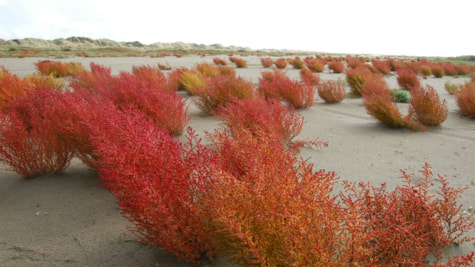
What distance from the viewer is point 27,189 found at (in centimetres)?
288

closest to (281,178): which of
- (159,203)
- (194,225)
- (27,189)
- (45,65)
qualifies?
(194,225)

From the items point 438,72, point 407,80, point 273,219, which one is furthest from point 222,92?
point 438,72

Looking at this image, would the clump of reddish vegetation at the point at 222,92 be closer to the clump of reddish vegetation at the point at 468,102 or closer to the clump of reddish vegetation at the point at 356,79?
the clump of reddish vegetation at the point at 468,102

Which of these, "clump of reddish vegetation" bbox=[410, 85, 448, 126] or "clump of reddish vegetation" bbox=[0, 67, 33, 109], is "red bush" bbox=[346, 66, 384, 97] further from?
"clump of reddish vegetation" bbox=[0, 67, 33, 109]

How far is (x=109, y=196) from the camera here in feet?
8.96

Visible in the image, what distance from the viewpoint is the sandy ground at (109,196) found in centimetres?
201

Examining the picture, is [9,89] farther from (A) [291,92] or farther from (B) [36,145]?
(A) [291,92]

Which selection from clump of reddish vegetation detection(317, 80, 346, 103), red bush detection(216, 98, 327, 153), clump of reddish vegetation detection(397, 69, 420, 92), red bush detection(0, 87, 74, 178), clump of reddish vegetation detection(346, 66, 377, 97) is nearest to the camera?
red bush detection(0, 87, 74, 178)

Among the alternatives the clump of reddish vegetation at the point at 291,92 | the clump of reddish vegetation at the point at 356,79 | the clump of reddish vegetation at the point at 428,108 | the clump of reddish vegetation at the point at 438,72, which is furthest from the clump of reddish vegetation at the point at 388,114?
the clump of reddish vegetation at the point at 438,72

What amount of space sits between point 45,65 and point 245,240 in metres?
13.1

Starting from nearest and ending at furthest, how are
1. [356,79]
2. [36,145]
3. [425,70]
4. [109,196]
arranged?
[109,196] → [36,145] → [356,79] → [425,70]

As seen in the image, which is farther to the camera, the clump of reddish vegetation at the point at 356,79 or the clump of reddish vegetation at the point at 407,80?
the clump of reddish vegetation at the point at 407,80

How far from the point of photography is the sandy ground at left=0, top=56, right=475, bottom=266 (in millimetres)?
2010

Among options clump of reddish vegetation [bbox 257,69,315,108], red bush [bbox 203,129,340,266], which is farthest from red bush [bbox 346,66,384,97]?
red bush [bbox 203,129,340,266]
